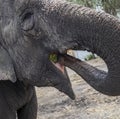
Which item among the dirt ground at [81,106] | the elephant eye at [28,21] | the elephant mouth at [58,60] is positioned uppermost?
the elephant eye at [28,21]

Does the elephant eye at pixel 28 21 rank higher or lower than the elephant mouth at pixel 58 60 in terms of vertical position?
higher

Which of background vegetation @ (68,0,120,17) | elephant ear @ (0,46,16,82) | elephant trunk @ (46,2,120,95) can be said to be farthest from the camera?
background vegetation @ (68,0,120,17)

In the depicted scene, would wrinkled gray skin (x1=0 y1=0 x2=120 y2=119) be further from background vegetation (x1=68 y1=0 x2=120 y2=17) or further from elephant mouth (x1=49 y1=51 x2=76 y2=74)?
background vegetation (x1=68 y1=0 x2=120 y2=17)

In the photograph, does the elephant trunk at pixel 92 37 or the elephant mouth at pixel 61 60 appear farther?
the elephant mouth at pixel 61 60

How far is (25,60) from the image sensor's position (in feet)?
10.6

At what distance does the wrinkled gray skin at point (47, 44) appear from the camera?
2.70 m

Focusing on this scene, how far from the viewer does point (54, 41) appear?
2967 mm

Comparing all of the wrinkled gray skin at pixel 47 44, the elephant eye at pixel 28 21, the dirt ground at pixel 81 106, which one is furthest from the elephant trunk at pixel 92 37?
the dirt ground at pixel 81 106

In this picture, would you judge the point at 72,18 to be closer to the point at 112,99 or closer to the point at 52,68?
the point at 52,68

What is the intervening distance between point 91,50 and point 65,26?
0.23 meters

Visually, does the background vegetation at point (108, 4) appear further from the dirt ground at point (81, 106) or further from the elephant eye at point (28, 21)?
the elephant eye at point (28, 21)

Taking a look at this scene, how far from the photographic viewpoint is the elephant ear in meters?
3.27

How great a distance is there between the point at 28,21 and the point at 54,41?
233 millimetres

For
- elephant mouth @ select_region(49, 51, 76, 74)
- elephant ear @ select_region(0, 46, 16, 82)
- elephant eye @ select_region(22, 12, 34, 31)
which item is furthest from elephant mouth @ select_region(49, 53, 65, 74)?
elephant ear @ select_region(0, 46, 16, 82)
